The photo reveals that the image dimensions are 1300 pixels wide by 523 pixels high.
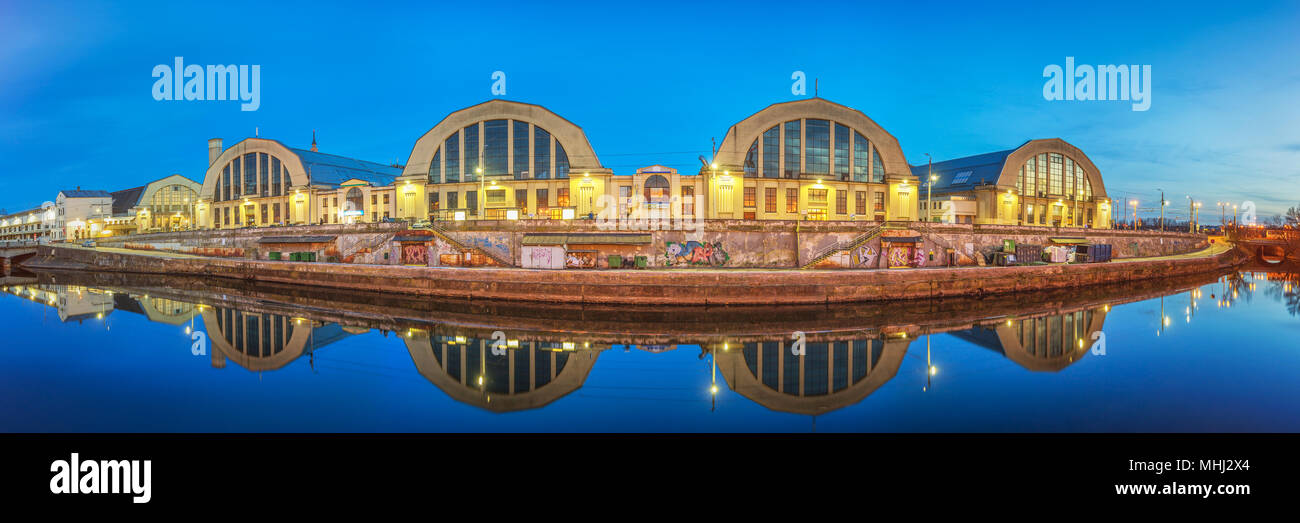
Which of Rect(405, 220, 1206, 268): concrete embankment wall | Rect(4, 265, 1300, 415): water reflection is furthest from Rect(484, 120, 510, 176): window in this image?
Rect(4, 265, 1300, 415): water reflection

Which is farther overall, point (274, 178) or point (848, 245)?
point (274, 178)

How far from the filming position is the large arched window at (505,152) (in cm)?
4012

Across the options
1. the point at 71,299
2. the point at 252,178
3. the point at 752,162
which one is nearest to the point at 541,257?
the point at 752,162

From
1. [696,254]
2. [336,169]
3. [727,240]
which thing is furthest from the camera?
[336,169]

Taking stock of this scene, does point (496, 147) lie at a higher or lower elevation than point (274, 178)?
higher

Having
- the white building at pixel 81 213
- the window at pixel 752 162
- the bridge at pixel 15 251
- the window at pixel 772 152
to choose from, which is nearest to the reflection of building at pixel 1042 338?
the window at pixel 772 152

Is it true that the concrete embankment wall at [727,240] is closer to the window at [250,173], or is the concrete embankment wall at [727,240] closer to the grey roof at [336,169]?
the grey roof at [336,169]

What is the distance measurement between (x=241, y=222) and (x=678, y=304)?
51627 mm

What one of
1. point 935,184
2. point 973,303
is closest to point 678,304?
point 973,303

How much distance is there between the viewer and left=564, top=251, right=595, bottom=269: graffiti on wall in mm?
28531

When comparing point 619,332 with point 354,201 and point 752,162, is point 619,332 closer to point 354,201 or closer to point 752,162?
point 752,162

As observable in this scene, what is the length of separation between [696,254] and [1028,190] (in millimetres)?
39544

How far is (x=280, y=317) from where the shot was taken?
2141 centimetres

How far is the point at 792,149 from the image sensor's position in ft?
130
